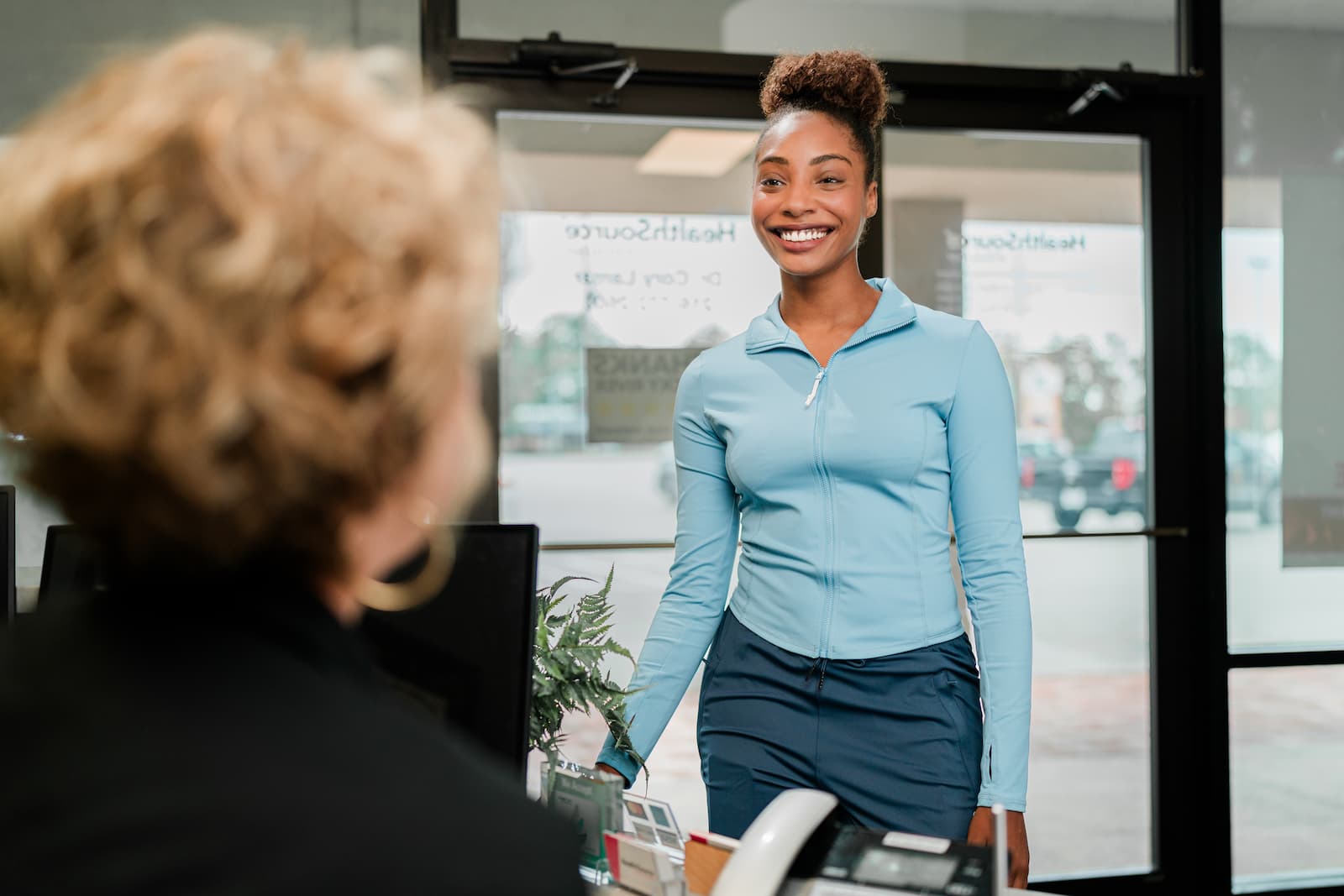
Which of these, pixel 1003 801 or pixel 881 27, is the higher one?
pixel 881 27

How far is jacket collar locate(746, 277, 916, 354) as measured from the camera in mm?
1817

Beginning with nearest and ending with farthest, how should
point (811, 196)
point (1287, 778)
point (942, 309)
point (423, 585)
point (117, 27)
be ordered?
1. point (423, 585)
2. point (811, 196)
3. point (117, 27)
4. point (942, 309)
5. point (1287, 778)

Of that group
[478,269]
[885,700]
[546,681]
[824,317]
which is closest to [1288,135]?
[824,317]

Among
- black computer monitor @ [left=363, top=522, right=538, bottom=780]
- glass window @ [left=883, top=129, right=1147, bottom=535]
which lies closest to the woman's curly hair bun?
black computer monitor @ [left=363, top=522, right=538, bottom=780]

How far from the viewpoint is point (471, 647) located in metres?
1.32

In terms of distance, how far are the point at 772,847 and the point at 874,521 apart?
77 centimetres

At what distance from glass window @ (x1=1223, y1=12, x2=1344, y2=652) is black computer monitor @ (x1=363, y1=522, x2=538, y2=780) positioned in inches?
115

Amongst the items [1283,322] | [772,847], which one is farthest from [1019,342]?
[772,847]

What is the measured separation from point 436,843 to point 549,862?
0.06 meters

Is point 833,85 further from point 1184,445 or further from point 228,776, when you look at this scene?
point 1184,445

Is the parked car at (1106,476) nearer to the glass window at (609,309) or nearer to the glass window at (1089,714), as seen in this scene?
the glass window at (1089,714)

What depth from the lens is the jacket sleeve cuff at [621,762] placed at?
149cm

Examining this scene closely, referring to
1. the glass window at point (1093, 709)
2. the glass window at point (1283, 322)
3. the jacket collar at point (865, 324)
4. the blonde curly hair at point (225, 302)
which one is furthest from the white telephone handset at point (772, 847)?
the glass window at point (1283, 322)

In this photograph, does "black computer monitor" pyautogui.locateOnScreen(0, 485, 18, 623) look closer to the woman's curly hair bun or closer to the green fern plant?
the green fern plant
